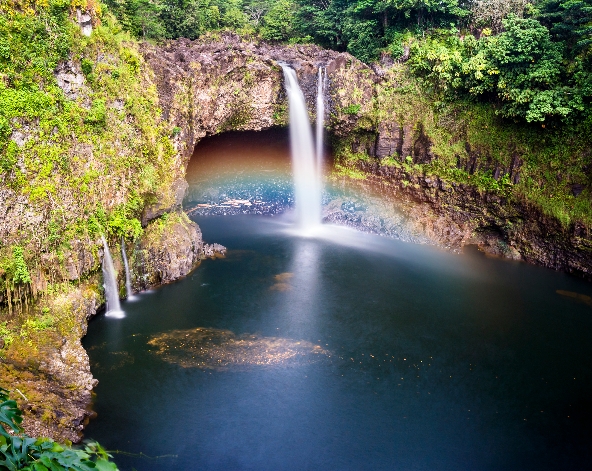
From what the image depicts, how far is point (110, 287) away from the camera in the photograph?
16.6 m

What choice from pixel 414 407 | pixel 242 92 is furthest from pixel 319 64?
pixel 414 407

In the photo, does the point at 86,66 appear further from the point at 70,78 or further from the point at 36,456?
the point at 36,456

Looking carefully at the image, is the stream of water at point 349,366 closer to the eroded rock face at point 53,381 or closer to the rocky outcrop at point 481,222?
the eroded rock face at point 53,381

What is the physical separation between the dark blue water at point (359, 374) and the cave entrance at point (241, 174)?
7.20 meters

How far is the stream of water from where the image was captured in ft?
38.0

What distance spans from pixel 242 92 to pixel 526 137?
12.8 meters

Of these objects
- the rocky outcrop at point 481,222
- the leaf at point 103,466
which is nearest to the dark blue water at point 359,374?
the rocky outcrop at point 481,222

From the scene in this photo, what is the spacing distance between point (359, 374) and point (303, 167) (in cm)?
1531

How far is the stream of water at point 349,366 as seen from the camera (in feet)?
38.0

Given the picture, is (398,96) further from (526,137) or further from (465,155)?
(526,137)

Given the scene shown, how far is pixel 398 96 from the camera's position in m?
25.0

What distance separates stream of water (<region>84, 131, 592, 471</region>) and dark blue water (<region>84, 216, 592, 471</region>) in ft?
0.14

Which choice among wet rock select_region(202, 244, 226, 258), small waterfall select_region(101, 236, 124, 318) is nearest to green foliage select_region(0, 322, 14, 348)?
small waterfall select_region(101, 236, 124, 318)

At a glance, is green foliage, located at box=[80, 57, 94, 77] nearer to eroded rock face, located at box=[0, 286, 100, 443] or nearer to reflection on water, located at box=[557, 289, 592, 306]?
eroded rock face, located at box=[0, 286, 100, 443]
